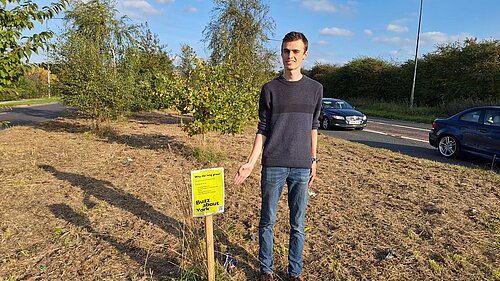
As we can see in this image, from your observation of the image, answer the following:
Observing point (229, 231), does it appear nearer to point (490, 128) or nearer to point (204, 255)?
point (204, 255)

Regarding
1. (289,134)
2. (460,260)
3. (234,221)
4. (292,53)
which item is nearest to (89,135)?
(234,221)

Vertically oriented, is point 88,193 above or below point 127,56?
below

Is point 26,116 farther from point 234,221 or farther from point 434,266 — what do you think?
point 434,266

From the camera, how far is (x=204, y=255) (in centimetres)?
272

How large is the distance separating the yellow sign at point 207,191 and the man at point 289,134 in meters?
0.22

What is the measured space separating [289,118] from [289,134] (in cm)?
12

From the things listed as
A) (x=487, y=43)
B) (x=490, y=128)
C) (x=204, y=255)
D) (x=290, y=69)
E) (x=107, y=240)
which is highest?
(x=487, y=43)

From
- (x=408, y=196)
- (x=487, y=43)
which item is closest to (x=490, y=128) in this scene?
(x=408, y=196)

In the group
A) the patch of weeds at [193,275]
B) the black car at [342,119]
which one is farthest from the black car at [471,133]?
the patch of weeds at [193,275]

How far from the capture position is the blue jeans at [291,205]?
255 centimetres

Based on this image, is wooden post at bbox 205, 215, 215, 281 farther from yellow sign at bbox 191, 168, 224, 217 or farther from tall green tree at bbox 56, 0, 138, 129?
tall green tree at bbox 56, 0, 138, 129

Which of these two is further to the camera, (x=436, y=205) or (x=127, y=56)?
(x=127, y=56)

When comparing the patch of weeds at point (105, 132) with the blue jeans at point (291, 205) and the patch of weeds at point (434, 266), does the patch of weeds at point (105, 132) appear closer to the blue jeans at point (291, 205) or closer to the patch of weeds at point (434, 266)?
the blue jeans at point (291, 205)

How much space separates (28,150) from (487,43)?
23399 millimetres
